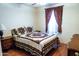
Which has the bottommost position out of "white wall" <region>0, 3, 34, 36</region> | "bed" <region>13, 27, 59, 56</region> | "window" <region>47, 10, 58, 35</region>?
"bed" <region>13, 27, 59, 56</region>

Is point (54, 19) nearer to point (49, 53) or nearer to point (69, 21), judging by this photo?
point (69, 21)

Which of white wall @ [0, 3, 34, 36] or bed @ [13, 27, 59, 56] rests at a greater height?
white wall @ [0, 3, 34, 36]

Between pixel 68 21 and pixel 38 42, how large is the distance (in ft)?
1.44

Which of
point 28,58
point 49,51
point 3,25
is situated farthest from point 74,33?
point 3,25

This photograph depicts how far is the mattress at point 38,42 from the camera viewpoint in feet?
3.58

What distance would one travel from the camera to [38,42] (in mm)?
1080

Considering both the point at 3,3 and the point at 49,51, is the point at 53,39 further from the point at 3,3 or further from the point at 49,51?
the point at 3,3

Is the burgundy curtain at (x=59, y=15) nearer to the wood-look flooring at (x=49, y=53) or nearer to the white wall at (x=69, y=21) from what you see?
the white wall at (x=69, y=21)

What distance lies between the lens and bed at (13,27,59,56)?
3.60ft

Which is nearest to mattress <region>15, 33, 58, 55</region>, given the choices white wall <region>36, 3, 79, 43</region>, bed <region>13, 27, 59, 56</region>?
bed <region>13, 27, 59, 56</region>

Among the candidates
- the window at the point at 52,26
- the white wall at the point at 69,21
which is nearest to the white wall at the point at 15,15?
the window at the point at 52,26

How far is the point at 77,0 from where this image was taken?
1076mm

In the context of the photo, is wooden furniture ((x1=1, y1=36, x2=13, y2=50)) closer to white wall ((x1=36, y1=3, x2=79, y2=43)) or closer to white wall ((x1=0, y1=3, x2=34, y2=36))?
white wall ((x1=0, y1=3, x2=34, y2=36))

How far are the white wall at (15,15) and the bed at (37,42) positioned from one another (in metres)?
0.15
